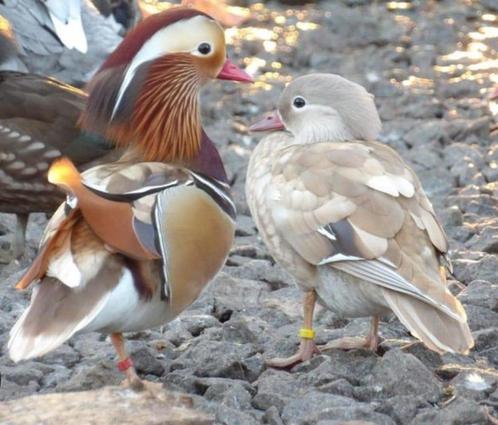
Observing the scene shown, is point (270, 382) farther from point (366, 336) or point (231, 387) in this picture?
point (366, 336)

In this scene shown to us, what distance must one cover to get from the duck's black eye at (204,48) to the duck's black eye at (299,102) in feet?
1.52

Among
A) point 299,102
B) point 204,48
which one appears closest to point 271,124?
point 299,102

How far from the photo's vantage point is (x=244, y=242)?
6883 mm

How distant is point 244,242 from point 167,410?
8.67 ft

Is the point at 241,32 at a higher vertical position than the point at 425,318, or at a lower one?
lower

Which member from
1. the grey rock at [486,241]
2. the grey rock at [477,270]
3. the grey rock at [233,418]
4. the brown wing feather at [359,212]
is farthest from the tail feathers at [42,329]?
the grey rock at [486,241]

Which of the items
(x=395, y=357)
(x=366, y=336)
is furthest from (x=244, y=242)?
(x=395, y=357)

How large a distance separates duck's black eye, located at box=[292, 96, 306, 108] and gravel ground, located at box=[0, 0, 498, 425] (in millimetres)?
842

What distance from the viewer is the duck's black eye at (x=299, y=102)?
17.9 feet

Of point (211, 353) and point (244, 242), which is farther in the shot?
point (244, 242)

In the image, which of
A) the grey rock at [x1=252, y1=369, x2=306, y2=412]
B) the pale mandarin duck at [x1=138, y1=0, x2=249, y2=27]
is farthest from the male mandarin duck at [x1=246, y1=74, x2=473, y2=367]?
the pale mandarin duck at [x1=138, y1=0, x2=249, y2=27]

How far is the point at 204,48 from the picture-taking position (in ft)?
16.9

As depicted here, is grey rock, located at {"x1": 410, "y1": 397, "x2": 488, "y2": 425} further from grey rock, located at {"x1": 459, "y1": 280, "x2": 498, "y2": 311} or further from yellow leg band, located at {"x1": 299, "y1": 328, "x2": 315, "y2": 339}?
grey rock, located at {"x1": 459, "y1": 280, "x2": 498, "y2": 311}

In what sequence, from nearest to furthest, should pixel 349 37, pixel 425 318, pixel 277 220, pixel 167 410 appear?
pixel 167 410, pixel 425 318, pixel 277 220, pixel 349 37
